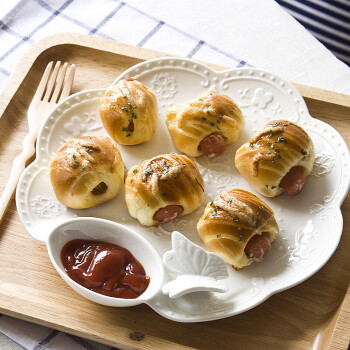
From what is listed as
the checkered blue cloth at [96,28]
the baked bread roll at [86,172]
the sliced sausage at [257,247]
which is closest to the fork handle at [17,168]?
the baked bread roll at [86,172]

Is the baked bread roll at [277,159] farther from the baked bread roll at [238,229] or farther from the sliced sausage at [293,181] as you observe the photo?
the baked bread roll at [238,229]

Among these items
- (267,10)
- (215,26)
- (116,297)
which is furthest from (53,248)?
(267,10)

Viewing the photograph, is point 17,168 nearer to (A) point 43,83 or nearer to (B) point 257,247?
(A) point 43,83

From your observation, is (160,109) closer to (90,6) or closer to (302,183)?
(302,183)

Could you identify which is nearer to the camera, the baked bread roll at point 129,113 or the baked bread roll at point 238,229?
the baked bread roll at point 238,229

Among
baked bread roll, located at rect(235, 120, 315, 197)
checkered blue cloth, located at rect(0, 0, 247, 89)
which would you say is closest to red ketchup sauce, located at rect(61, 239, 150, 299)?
baked bread roll, located at rect(235, 120, 315, 197)

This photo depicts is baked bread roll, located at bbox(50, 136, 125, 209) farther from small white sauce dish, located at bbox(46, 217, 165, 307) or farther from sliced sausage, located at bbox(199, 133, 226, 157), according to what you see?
sliced sausage, located at bbox(199, 133, 226, 157)
